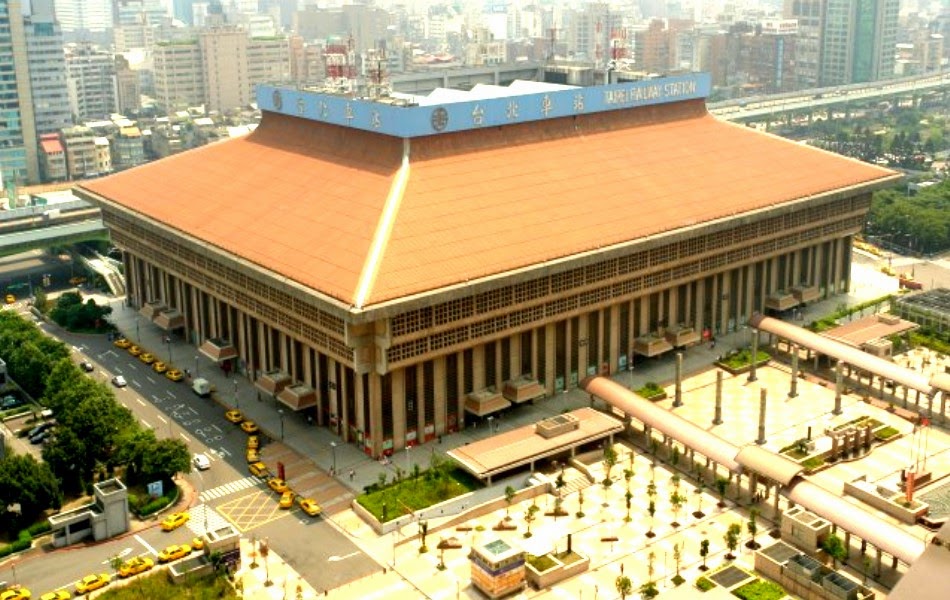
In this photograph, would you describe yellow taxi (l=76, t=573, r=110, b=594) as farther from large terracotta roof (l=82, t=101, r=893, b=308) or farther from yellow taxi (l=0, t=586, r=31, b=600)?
large terracotta roof (l=82, t=101, r=893, b=308)

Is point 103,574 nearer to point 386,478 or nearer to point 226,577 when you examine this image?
point 226,577

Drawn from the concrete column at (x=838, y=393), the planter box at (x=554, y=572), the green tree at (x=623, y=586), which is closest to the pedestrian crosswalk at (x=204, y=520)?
the planter box at (x=554, y=572)

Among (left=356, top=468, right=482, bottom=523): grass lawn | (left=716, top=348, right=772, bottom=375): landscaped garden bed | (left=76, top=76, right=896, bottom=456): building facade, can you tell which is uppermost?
(left=76, top=76, right=896, bottom=456): building facade

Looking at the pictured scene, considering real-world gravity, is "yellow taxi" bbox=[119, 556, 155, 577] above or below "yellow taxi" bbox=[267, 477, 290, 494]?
below

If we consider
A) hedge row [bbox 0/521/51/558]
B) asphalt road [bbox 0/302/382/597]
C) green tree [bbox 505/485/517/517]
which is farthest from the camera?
green tree [bbox 505/485/517/517]

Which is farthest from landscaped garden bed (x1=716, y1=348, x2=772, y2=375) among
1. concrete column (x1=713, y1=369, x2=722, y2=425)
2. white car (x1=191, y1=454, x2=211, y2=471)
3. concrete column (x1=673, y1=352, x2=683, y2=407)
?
white car (x1=191, y1=454, x2=211, y2=471)

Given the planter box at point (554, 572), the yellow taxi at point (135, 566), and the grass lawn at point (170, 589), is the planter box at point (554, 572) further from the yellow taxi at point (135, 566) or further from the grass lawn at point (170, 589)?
the yellow taxi at point (135, 566)

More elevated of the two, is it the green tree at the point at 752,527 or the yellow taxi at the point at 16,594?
the green tree at the point at 752,527
